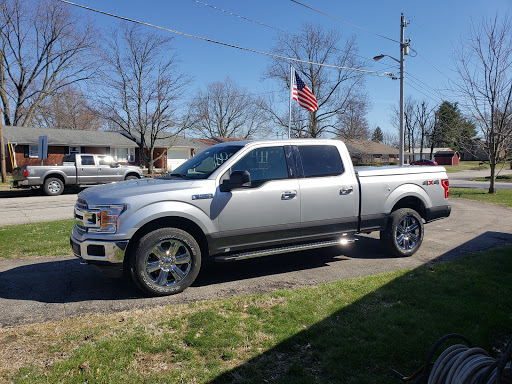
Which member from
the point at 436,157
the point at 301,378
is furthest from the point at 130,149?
the point at 436,157

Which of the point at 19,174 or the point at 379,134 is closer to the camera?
the point at 19,174

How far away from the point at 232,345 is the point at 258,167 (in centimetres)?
268

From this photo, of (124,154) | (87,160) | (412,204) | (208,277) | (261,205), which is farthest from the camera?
(124,154)

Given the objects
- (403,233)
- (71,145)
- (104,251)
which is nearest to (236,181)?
(104,251)

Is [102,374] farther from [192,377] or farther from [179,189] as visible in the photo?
[179,189]

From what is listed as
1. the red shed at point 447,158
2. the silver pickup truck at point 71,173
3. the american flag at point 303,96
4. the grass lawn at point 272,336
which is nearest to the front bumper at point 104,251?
→ the grass lawn at point 272,336

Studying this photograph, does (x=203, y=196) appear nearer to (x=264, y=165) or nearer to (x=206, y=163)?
(x=206, y=163)

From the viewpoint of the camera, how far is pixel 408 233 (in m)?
6.68

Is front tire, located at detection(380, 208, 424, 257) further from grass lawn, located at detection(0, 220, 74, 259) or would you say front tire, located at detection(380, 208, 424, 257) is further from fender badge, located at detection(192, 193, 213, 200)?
grass lawn, located at detection(0, 220, 74, 259)

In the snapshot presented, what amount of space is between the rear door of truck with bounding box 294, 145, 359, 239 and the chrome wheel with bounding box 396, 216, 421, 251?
38.0 inches

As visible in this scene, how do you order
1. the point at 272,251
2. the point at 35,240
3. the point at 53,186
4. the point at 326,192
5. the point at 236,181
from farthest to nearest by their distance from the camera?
the point at 53,186 → the point at 35,240 → the point at 326,192 → the point at 272,251 → the point at 236,181

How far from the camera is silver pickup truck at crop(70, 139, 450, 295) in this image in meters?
4.67

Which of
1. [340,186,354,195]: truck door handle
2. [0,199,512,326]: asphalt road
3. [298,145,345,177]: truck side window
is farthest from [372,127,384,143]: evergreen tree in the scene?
[340,186,354,195]: truck door handle

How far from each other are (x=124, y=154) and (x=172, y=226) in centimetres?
3815
